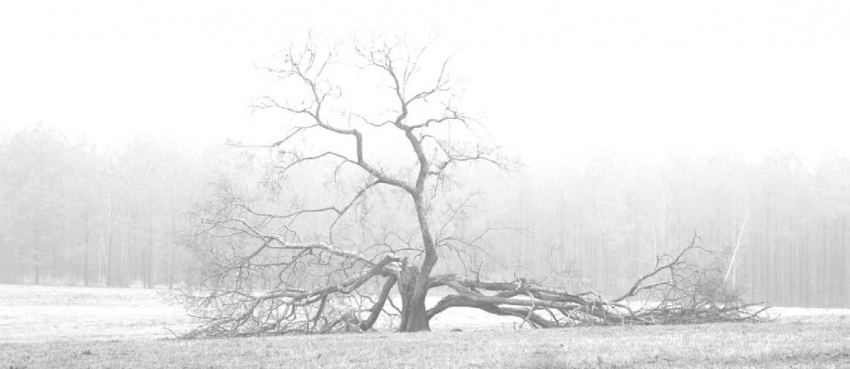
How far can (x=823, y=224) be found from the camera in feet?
201

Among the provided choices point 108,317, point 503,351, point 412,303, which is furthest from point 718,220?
point 503,351

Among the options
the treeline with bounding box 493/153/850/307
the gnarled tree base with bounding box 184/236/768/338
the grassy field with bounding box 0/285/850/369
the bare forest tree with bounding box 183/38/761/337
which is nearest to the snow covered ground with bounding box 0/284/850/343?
the gnarled tree base with bounding box 184/236/768/338

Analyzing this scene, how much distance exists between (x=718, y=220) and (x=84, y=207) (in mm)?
44394

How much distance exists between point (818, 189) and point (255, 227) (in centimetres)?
4855

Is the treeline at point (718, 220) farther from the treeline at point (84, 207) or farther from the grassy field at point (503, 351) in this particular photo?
the grassy field at point (503, 351)

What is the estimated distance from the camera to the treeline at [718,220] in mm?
61219

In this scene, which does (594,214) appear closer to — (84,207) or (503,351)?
(84,207)

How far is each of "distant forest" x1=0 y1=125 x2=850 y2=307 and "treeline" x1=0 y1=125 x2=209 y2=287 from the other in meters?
0.10

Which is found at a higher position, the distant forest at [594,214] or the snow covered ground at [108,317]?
the distant forest at [594,214]

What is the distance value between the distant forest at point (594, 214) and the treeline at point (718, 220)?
10 cm

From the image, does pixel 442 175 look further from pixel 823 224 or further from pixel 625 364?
pixel 823 224

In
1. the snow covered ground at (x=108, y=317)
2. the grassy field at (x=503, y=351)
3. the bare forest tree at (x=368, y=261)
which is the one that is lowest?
the snow covered ground at (x=108, y=317)

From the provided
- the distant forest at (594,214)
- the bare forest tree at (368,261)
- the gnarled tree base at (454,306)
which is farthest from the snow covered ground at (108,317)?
the distant forest at (594,214)

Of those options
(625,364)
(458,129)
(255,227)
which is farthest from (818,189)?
(625,364)
